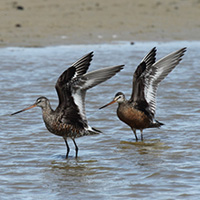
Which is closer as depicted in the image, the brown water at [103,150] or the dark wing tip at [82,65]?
the brown water at [103,150]

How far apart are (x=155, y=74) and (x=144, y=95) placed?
0.41 metres

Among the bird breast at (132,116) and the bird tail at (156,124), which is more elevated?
the bird breast at (132,116)

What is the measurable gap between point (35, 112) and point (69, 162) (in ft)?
10.5

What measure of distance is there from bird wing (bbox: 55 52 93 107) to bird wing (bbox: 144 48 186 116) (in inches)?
65.8

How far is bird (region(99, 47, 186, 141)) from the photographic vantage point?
346 inches

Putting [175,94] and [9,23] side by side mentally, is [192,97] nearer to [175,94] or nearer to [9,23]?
[175,94]

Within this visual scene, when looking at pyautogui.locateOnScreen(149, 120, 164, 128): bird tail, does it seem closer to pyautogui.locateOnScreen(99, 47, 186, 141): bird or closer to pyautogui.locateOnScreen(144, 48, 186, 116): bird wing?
pyautogui.locateOnScreen(99, 47, 186, 141): bird

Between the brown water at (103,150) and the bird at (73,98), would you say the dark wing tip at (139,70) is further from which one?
the bird at (73,98)

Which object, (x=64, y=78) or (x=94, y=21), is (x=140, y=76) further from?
(x=94, y=21)

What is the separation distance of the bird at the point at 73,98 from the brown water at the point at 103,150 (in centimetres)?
42

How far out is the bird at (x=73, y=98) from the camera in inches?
→ 294

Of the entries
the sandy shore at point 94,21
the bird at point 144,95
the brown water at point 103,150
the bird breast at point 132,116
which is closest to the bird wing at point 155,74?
the bird at point 144,95

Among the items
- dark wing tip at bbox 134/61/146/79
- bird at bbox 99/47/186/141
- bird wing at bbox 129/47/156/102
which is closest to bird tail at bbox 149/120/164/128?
bird at bbox 99/47/186/141

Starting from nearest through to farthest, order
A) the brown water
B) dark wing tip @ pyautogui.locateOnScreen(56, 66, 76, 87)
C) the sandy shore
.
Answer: the brown water < dark wing tip @ pyautogui.locateOnScreen(56, 66, 76, 87) < the sandy shore
